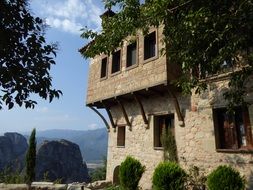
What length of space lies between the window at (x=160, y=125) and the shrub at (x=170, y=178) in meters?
2.67

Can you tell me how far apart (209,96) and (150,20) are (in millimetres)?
4377

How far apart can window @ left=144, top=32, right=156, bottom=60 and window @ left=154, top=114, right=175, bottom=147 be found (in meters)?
2.99

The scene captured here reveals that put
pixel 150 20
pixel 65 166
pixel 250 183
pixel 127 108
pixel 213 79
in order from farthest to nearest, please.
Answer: pixel 65 166
pixel 127 108
pixel 213 79
pixel 250 183
pixel 150 20

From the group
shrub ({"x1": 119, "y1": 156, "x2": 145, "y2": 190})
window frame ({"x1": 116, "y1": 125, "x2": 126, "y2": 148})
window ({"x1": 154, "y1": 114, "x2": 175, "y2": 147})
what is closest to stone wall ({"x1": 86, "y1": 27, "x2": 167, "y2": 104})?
window ({"x1": 154, "y1": 114, "x2": 175, "y2": 147})

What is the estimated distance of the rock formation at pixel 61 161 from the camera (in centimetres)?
6393

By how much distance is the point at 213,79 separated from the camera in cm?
1121

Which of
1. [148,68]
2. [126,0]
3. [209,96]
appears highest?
[126,0]

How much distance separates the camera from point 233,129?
35.1 feet

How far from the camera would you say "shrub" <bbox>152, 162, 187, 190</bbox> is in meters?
10.5

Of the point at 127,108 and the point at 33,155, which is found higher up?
the point at 127,108

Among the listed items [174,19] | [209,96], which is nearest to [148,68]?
[209,96]

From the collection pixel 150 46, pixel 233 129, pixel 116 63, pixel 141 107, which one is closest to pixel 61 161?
pixel 116 63

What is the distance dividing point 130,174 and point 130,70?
502 centimetres

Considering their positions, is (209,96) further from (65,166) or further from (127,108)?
(65,166)
